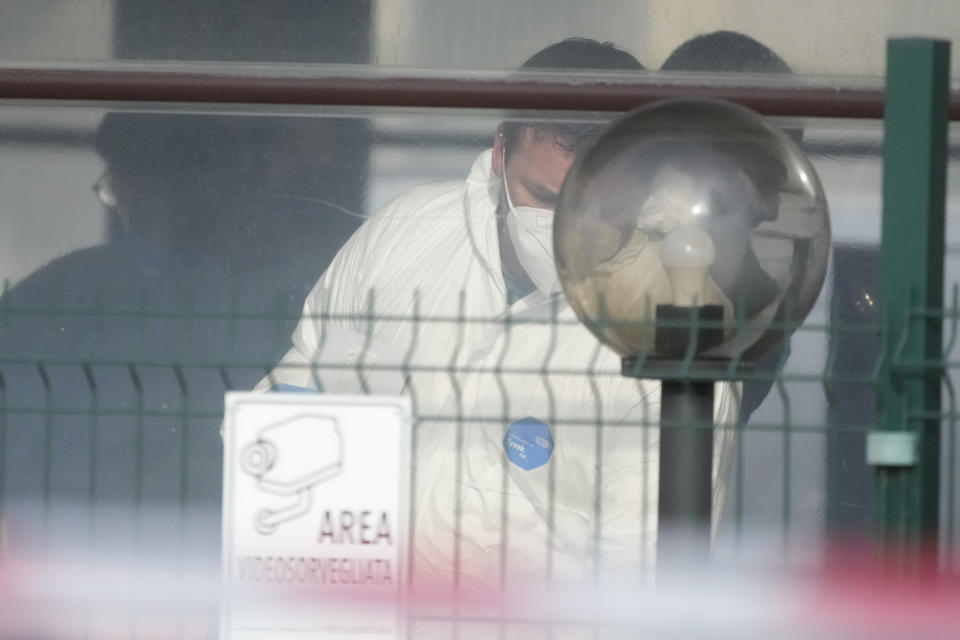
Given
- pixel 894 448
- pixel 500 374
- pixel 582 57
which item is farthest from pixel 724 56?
pixel 894 448

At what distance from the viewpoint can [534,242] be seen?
121 inches

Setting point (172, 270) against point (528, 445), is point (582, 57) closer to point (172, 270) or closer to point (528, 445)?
point (528, 445)

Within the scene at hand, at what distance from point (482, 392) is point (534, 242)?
1.31 ft

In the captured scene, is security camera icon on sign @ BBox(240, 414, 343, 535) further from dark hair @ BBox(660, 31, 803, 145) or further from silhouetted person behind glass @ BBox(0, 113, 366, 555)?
dark hair @ BBox(660, 31, 803, 145)

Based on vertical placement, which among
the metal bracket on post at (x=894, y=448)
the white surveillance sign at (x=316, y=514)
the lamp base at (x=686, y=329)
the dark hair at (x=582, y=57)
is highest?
the dark hair at (x=582, y=57)

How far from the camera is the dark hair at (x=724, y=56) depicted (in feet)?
9.70

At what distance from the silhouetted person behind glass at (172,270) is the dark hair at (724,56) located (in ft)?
2.13

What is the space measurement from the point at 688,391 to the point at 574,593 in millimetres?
440

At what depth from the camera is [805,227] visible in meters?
1.95

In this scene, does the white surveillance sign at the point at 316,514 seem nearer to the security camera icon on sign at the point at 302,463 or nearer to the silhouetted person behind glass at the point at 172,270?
the security camera icon on sign at the point at 302,463

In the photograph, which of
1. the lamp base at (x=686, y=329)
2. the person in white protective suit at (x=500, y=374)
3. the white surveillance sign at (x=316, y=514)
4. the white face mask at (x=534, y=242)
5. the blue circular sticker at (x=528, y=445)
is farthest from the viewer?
the white face mask at (x=534, y=242)

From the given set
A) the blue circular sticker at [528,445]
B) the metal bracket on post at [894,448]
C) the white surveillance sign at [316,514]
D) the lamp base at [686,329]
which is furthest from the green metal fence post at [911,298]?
the blue circular sticker at [528,445]

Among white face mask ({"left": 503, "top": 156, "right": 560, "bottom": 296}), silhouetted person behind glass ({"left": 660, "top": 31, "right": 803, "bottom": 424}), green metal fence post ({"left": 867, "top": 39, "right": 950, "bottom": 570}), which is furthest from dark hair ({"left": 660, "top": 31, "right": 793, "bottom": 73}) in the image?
green metal fence post ({"left": 867, "top": 39, "right": 950, "bottom": 570})

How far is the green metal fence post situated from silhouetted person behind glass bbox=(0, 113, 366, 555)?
1246 mm
